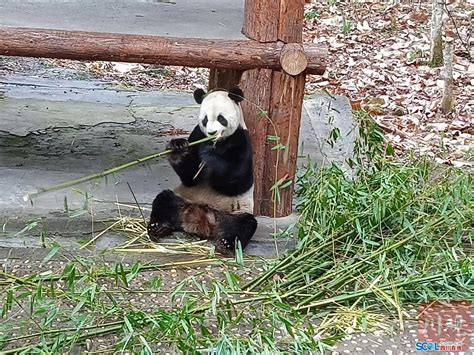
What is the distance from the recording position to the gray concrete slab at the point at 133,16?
432 centimetres

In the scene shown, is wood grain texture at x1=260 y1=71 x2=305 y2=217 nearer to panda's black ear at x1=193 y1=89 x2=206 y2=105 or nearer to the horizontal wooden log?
the horizontal wooden log

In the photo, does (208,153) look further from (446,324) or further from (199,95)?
(446,324)

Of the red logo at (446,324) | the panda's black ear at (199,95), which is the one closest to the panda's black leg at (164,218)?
the panda's black ear at (199,95)

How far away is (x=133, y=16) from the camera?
15.8 feet

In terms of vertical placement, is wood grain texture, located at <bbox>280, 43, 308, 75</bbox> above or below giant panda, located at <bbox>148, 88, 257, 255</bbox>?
above

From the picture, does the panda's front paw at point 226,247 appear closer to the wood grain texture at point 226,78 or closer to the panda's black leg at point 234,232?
the panda's black leg at point 234,232

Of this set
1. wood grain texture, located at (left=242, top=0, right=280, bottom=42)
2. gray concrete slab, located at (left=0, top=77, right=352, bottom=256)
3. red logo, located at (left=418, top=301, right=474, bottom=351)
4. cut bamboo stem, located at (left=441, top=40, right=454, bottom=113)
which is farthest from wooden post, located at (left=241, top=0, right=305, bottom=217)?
cut bamboo stem, located at (left=441, top=40, right=454, bottom=113)

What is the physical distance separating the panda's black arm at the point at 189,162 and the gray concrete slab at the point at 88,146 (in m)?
0.41

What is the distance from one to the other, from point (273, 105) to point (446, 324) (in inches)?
61.3

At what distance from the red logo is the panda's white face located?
50.3 inches

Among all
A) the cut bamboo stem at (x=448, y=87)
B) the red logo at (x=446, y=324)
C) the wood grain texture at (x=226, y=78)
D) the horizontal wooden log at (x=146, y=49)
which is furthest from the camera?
the cut bamboo stem at (x=448, y=87)

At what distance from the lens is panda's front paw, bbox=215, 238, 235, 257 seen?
378cm

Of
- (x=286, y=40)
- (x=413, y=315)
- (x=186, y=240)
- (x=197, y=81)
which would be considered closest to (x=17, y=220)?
(x=186, y=240)

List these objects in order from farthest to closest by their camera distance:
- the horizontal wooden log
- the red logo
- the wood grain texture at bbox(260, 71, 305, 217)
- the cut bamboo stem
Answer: the cut bamboo stem → the wood grain texture at bbox(260, 71, 305, 217) → the horizontal wooden log → the red logo
